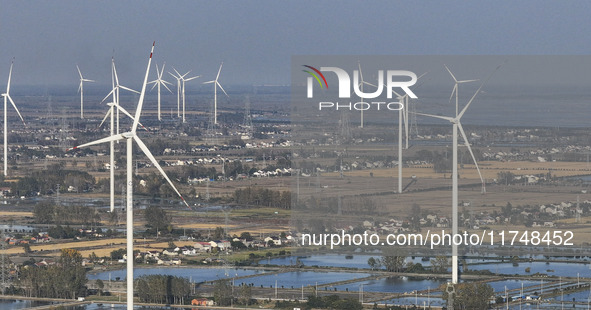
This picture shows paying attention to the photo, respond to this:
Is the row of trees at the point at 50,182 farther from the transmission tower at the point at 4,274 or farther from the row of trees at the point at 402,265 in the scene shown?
the row of trees at the point at 402,265

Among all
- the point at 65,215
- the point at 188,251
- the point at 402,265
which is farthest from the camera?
the point at 65,215

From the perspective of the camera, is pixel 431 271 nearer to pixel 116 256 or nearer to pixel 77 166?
pixel 116 256

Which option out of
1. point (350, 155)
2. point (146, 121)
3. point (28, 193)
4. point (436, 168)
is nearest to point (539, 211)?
point (436, 168)

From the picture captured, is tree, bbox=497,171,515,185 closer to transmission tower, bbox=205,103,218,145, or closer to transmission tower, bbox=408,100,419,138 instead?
transmission tower, bbox=408,100,419,138

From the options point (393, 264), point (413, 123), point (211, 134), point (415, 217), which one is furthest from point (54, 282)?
point (211, 134)

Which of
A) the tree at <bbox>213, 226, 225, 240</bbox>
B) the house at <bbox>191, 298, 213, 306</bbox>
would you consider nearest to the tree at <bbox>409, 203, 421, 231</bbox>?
the house at <bbox>191, 298, 213, 306</bbox>

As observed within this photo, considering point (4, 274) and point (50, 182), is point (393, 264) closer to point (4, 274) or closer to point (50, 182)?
point (4, 274)

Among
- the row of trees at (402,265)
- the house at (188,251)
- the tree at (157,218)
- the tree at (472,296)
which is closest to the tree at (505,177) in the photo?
the row of trees at (402,265)
